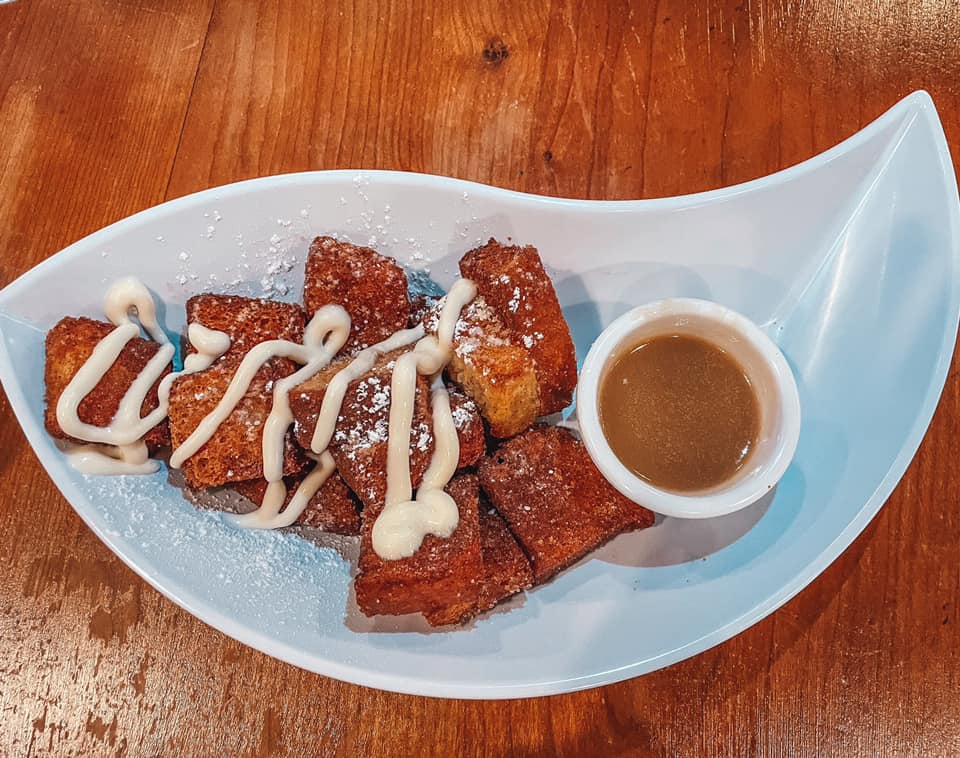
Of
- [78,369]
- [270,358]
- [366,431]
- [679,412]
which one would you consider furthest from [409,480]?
[78,369]

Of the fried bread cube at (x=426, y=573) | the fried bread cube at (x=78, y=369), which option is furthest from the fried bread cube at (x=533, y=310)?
the fried bread cube at (x=78, y=369)

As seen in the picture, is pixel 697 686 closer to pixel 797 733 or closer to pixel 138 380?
pixel 797 733

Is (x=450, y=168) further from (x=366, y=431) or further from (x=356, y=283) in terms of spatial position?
(x=366, y=431)

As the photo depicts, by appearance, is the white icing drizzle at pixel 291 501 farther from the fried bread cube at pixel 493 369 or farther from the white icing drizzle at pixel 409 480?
the fried bread cube at pixel 493 369

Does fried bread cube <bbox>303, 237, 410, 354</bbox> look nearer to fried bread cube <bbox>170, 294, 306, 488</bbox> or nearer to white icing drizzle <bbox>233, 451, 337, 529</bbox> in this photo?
fried bread cube <bbox>170, 294, 306, 488</bbox>

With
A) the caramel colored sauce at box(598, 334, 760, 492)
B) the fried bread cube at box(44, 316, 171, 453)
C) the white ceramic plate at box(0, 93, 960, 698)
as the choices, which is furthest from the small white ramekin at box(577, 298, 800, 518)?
the fried bread cube at box(44, 316, 171, 453)

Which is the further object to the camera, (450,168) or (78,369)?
(450,168)
